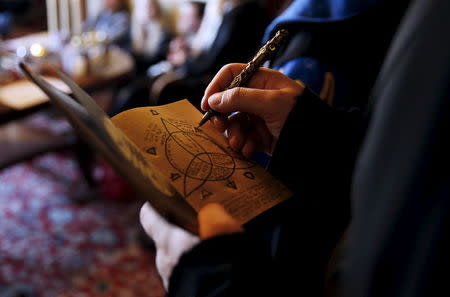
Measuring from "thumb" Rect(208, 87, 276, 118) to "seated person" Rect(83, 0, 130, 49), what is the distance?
2752 mm

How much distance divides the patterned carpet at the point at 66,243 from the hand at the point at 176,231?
0.80 meters

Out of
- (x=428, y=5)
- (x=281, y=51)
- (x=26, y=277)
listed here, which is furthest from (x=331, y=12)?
(x=26, y=277)

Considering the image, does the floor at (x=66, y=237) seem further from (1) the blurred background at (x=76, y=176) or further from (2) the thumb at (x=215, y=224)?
(2) the thumb at (x=215, y=224)

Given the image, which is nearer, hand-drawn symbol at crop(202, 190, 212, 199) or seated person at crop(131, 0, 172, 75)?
hand-drawn symbol at crop(202, 190, 212, 199)

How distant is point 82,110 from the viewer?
1.21ft

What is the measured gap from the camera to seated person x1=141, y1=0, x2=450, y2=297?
28 cm

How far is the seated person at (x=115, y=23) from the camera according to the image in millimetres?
3039

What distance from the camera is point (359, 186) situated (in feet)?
1.01

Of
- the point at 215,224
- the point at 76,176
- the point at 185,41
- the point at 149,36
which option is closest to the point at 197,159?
the point at 215,224

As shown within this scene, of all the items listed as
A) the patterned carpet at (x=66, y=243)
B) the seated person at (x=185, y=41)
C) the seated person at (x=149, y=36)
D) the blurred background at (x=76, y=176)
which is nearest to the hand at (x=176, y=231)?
the blurred background at (x=76, y=176)

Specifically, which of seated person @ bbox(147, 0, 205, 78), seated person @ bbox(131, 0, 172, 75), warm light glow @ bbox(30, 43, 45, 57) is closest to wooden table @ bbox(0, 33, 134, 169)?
warm light glow @ bbox(30, 43, 45, 57)

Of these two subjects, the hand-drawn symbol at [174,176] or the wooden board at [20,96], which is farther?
the wooden board at [20,96]

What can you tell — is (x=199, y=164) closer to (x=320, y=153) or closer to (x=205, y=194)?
(x=205, y=194)

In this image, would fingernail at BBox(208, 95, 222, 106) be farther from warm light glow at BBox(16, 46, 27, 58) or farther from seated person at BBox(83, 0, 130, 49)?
seated person at BBox(83, 0, 130, 49)
